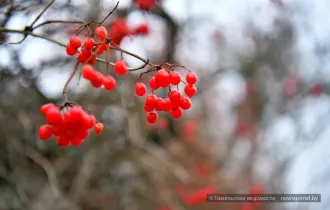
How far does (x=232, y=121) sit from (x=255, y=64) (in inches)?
112

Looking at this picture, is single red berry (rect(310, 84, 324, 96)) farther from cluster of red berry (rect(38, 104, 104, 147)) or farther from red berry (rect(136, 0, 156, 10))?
cluster of red berry (rect(38, 104, 104, 147))

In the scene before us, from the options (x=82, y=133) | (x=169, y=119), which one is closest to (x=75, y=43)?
(x=82, y=133)

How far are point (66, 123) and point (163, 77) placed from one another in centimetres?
31

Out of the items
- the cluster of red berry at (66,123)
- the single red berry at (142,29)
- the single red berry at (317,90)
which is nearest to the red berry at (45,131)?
the cluster of red berry at (66,123)

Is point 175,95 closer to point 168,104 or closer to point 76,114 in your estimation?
point 168,104

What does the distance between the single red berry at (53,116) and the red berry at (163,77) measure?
301 mm

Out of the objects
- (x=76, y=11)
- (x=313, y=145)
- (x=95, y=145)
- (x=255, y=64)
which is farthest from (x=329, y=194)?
(x=76, y=11)

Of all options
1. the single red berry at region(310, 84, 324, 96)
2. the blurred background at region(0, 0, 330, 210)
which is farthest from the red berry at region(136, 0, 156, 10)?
the single red berry at region(310, 84, 324, 96)

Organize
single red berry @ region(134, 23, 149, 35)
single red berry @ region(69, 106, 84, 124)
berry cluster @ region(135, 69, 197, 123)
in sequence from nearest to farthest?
single red berry @ region(69, 106, 84, 124) < berry cluster @ region(135, 69, 197, 123) < single red berry @ region(134, 23, 149, 35)

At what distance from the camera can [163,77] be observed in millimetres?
1165

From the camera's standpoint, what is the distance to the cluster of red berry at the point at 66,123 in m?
1.08

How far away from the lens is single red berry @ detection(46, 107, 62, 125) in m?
1.07

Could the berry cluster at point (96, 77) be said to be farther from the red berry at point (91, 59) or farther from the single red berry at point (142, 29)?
the single red berry at point (142, 29)

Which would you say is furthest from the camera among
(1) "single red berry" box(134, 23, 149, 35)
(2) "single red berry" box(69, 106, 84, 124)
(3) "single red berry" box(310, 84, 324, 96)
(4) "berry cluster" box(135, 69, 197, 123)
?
(3) "single red berry" box(310, 84, 324, 96)
